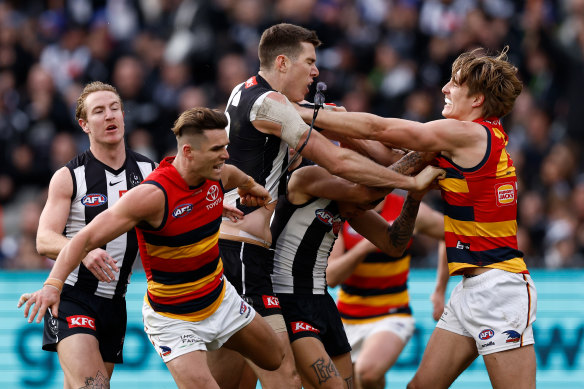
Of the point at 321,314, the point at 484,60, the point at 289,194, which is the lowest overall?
the point at 321,314

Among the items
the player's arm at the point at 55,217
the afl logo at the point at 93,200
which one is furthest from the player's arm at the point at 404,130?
the player's arm at the point at 55,217

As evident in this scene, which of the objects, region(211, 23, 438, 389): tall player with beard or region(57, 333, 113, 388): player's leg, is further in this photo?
region(211, 23, 438, 389): tall player with beard

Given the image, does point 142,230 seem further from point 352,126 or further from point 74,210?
point 352,126

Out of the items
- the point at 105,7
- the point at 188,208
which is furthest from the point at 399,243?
the point at 105,7

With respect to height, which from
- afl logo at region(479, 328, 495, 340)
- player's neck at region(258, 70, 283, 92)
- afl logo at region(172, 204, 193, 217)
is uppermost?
player's neck at region(258, 70, 283, 92)

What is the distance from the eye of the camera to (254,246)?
6656 millimetres

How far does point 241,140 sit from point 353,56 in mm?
7362

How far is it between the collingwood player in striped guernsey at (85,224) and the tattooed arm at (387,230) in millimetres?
1838

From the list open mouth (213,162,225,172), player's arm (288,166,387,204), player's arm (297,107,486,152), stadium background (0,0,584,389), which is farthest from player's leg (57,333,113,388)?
stadium background (0,0,584,389)

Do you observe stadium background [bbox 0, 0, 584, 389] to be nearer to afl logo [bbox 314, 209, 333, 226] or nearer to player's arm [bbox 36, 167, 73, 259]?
player's arm [bbox 36, 167, 73, 259]

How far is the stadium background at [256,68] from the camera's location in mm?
11867

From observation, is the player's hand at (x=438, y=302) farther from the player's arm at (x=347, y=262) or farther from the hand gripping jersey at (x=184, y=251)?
the hand gripping jersey at (x=184, y=251)

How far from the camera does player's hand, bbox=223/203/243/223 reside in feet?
21.6

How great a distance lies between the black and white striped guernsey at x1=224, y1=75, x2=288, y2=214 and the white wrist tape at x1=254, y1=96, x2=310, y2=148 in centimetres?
6
